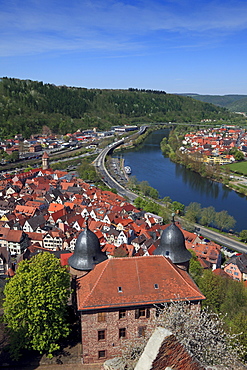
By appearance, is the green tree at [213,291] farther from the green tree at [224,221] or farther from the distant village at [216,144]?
the distant village at [216,144]

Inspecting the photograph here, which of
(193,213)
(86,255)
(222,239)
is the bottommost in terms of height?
(222,239)

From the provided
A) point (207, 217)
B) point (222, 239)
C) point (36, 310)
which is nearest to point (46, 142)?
point (207, 217)

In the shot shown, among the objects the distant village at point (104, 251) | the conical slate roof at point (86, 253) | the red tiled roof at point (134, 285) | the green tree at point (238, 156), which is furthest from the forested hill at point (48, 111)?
the red tiled roof at point (134, 285)

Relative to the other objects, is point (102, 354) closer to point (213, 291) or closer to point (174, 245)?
point (174, 245)

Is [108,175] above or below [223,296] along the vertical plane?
below

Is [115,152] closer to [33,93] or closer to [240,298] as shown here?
[33,93]
